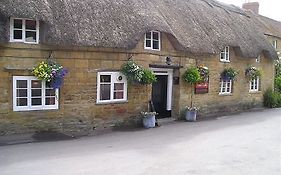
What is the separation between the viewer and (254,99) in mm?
22469

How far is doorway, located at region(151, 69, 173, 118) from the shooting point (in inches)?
631

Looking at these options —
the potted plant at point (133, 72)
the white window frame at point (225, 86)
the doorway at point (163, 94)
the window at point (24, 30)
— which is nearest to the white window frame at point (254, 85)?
the white window frame at point (225, 86)

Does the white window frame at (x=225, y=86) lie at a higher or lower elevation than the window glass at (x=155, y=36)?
lower

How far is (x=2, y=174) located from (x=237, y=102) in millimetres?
16110

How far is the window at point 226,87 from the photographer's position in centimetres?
1908

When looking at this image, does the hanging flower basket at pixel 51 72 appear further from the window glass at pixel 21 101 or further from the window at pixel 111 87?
the window at pixel 111 87

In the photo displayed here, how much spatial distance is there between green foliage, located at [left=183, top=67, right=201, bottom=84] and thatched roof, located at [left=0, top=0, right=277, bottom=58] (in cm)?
97

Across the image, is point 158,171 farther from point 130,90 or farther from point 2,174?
point 130,90

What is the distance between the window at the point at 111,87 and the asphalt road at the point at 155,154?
1.48 metres

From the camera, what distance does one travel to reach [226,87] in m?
19.5

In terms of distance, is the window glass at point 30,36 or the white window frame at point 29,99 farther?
the window glass at point 30,36

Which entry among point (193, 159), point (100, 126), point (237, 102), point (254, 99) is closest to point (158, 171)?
point (193, 159)

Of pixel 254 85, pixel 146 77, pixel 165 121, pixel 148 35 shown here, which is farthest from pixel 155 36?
pixel 254 85

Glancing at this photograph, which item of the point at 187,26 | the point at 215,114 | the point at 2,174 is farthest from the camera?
the point at 215,114
